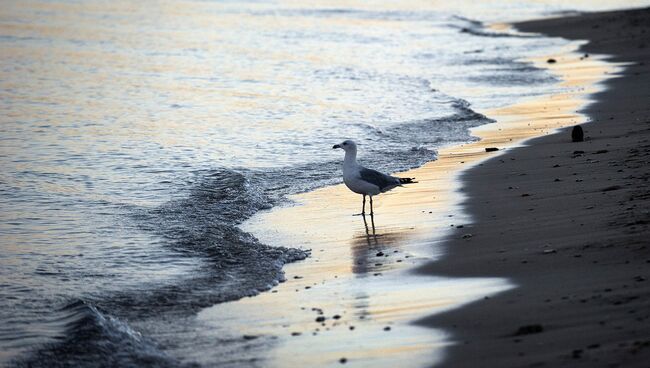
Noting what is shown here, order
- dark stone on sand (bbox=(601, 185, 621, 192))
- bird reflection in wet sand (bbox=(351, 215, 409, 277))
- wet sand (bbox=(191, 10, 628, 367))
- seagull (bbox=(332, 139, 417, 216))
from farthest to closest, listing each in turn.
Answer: seagull (bbox=(332, 139, 417, 216)) → dark stone on sand (bbox=(601, 185, 621, 192)) → bird reflection in wet sand (bbox=(351, 215, 409, 277)) → wet sand (bbox=(191, 10, 628, 367))

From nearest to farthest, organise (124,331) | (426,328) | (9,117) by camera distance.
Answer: (426,328) → (124,331) → (9,117)

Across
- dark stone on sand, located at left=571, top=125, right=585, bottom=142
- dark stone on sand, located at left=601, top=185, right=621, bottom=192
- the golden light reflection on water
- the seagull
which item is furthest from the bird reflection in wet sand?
dark stone on sand, located at left=571, top=125, right=585, bottom=142

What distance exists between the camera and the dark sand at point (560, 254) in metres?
6.07

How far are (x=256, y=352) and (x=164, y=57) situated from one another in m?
28.3

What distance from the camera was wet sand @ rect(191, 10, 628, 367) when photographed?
6.60m

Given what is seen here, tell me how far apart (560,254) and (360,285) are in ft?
5.55

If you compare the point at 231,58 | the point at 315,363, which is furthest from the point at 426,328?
the point at 231,58

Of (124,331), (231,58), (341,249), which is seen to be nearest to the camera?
(124,331)

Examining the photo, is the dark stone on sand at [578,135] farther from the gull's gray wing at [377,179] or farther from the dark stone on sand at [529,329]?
the dark stone on sand at [529,329]

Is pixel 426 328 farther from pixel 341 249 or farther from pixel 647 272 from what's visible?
pixel 341 249

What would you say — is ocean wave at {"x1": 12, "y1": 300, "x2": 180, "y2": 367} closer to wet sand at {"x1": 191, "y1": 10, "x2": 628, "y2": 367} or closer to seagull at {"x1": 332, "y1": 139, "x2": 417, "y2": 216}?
wet sand at {"x1": 191, "y1": 10, "x2": 628, "y2": 367}

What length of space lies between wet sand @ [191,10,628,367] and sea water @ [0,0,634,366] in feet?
1.31

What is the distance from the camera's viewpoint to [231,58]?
33.8 m

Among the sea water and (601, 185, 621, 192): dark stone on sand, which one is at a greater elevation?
→ (601, 185, 621, 192): dark stone on sand
